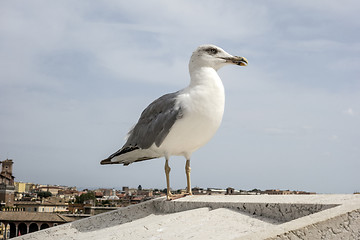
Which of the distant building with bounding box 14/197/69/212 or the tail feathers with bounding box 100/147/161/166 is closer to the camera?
the tail feathers with bounding box 100/147/161/166

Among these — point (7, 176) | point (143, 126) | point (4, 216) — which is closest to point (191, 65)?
point (143, 126)

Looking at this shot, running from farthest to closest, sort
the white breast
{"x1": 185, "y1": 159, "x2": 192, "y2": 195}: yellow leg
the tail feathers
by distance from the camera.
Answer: the tail feathers
{"x1": 185, "y1": 159, "x2": 192, "y2": 195}: yellow leg
the white breast

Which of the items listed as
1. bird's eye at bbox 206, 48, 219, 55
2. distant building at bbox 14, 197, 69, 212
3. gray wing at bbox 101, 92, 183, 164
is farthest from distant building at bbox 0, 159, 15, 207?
bird's eye at bbox 206, 48, 219, 55

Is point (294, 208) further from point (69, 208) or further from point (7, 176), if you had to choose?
point (7, 176)

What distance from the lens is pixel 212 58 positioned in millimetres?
3834

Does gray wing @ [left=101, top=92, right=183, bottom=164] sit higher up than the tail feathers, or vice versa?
gray wing @ [left=101, top=92, right=183, bottom=164]

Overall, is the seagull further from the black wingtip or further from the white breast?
the black wingtip

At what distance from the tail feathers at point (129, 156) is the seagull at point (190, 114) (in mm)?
82

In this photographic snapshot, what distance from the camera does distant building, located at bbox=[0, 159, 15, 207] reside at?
58963mm

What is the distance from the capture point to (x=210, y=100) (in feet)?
12.0

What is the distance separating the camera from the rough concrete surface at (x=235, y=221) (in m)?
2.22

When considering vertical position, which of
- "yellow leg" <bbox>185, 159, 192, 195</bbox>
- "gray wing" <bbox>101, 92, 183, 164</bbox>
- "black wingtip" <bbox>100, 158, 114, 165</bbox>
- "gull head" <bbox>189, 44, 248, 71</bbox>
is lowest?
"yellow leg" <bbox>185, 159, 192, 195</bbox>

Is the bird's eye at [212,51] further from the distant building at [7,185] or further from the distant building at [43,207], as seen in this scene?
the distant building at [7,185]

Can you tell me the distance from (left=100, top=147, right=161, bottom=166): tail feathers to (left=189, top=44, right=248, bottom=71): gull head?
0.87 m
